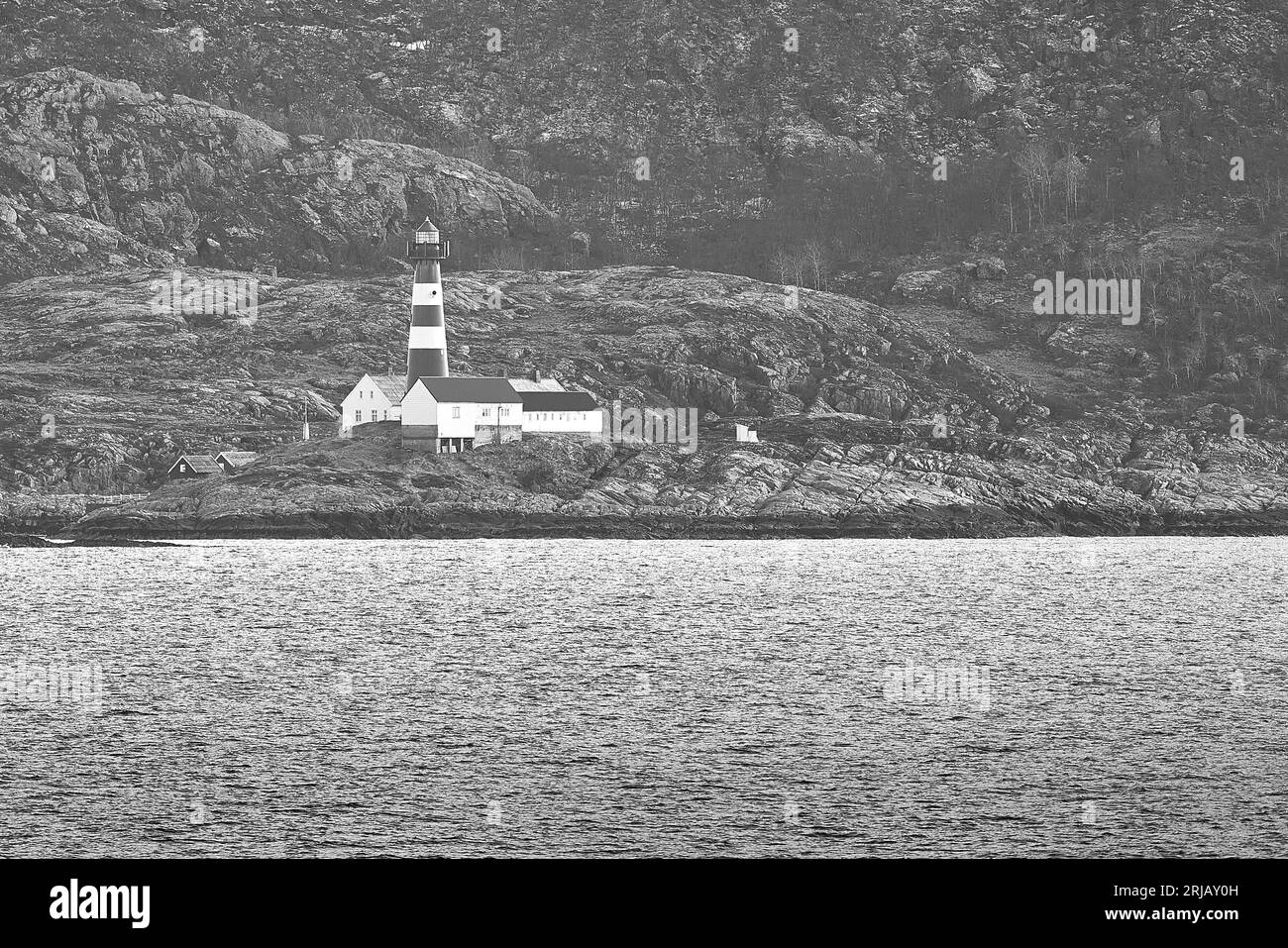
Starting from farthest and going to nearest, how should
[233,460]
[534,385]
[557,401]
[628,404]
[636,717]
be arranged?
[628,404], [534,385], [557,401], [233,460], [636,717]

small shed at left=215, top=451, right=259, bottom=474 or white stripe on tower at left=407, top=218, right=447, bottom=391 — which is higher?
white stripe on tower at left=407, top=218, right=447, bottom=391

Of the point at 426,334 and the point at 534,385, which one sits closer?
the point at 426,334

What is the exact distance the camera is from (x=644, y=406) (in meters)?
159

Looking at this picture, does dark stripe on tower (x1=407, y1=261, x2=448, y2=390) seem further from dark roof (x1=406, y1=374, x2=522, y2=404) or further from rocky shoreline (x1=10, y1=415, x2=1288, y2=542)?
rocky shoreline (x1=10, y1=415, x2=1288, y2=542)

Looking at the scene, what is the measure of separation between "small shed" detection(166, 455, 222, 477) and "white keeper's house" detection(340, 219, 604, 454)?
10.1m

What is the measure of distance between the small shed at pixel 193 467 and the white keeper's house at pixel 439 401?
10.1 meters

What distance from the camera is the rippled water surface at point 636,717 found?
3578 centimetres

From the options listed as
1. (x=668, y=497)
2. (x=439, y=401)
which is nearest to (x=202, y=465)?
(x=439, y=401)

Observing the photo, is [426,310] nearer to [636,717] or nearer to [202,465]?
[202,465]

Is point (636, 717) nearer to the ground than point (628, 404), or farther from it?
nearer to the ground

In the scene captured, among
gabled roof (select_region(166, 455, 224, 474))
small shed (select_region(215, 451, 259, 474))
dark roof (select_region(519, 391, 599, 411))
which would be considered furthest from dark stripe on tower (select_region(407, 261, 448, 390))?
gabled roof (select_region(166, 455, 224, 474))

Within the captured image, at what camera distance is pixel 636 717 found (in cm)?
5041

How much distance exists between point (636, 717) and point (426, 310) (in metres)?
92.6

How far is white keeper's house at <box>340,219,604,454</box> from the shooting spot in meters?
133
